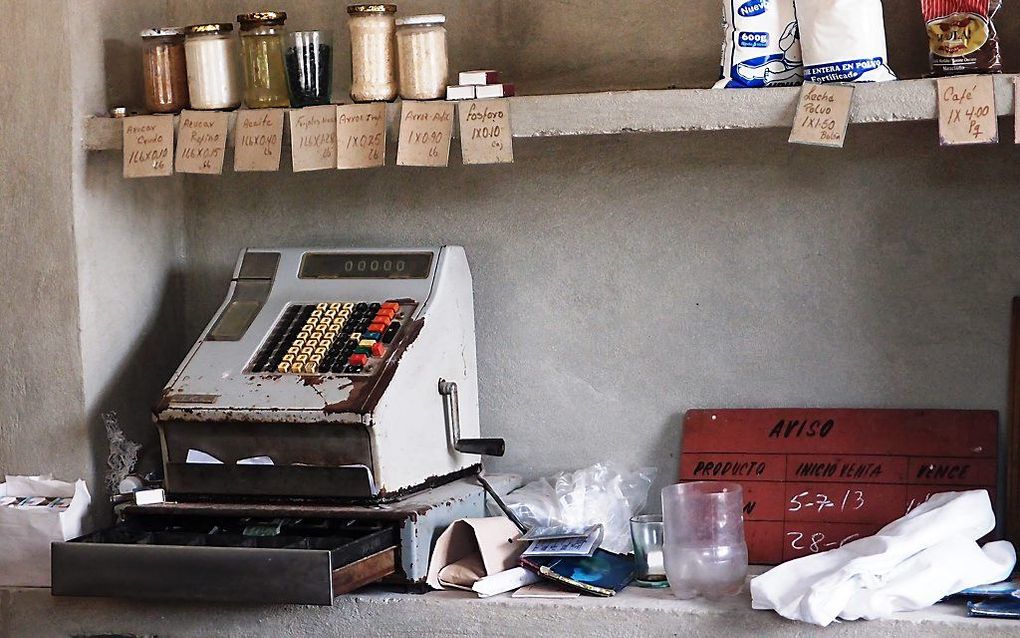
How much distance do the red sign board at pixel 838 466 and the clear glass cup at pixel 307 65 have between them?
0.95m

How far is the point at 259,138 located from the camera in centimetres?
202

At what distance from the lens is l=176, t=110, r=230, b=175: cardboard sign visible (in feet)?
6.67

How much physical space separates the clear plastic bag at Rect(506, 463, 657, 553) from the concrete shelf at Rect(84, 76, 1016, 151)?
0.64 meters

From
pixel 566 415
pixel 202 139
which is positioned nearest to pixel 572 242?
pixel 566 415

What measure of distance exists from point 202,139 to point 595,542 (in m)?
0.95

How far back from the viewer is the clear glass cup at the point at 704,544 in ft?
5.98

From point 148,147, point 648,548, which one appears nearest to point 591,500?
point 648,548

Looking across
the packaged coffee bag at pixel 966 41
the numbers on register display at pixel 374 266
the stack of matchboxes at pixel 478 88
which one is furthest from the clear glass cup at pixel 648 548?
the packaged coffee bag at pixel 966 41

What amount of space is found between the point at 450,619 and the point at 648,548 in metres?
0.34

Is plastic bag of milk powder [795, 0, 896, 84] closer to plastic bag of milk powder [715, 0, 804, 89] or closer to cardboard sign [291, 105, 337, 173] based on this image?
plastic bag of milk powder [715, 0, 804, 89]

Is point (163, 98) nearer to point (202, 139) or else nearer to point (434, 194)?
point (202, 139)

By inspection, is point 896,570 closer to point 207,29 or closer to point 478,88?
point 478,88

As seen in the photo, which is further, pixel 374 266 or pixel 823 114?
pixel 374 266

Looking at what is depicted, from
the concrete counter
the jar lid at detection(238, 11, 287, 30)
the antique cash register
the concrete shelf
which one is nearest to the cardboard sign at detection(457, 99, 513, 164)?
the concrete shelf
